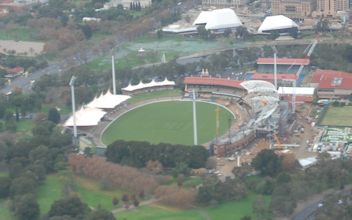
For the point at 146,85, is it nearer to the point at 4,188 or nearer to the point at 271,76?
the point at 271,76

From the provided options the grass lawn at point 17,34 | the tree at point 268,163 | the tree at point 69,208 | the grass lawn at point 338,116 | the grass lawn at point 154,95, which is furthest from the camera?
the grass lawn at point 17,34

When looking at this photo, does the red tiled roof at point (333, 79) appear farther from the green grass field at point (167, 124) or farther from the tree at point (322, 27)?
the tree at point (322, 27)

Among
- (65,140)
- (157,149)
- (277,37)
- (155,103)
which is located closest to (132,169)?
(157,149)

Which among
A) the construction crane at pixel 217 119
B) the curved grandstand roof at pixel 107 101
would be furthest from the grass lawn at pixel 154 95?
the construction crane at pixel 217 119

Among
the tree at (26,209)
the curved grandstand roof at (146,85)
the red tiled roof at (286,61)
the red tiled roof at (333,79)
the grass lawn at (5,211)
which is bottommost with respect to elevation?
the grass lawn at (5,211)

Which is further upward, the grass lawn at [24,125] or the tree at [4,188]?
the grass lawn at [24,125]

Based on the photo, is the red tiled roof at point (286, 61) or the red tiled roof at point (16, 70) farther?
the red tiled roof at point (16, 70)

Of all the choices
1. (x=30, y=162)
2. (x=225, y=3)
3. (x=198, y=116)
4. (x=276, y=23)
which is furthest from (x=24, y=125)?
(x=225, y=3)
